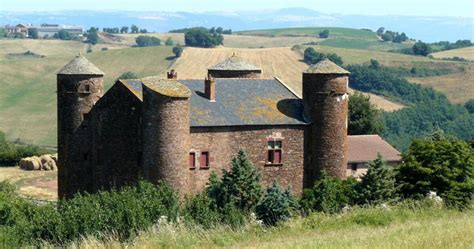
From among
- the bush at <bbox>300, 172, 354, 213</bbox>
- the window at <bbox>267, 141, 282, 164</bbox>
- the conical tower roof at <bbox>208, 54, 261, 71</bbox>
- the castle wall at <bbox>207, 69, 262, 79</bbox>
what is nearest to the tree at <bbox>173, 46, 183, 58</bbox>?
the conical tower roof at <bbox>208, 54, 261, 71</bbox>

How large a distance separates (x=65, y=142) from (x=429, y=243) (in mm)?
29518

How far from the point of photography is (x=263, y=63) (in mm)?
141750

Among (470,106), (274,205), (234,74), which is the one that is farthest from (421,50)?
(274,205)

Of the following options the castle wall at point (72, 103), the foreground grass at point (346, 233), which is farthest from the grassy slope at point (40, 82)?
the foreground grass at point (346, 233)

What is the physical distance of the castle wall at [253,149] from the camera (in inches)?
1590

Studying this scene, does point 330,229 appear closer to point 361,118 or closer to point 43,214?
point 43,214

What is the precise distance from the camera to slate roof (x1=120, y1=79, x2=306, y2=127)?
134 ft

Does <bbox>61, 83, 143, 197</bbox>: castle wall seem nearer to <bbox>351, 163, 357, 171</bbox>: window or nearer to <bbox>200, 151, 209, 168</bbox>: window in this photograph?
<bbox>200, 151, 209, 168</bbox>: window

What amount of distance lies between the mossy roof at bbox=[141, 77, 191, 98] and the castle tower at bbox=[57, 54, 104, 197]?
470 centimetres

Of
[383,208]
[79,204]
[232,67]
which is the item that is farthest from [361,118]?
A: [383,208]

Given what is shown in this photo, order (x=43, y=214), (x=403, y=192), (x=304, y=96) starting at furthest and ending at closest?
(x=304, y=96), (x=403, y=192), (x=43, y=214)

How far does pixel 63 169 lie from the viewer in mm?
44406

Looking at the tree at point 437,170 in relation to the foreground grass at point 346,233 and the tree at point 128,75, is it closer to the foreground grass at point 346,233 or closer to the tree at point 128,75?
the foreground grass at point 346,233

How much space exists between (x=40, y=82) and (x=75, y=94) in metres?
110
